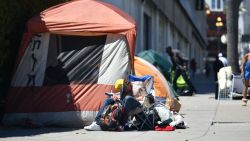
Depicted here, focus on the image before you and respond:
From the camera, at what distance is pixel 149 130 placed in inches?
472

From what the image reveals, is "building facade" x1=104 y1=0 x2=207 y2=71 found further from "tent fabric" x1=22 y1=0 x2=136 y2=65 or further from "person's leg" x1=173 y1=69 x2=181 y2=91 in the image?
"tent fabric" x1=22 y1=0 x2=136 y2=65

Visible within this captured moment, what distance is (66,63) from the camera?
1323cm

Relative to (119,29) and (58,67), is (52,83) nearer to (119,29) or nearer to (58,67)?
(58,67)

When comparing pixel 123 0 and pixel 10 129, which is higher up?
pixel 123 0

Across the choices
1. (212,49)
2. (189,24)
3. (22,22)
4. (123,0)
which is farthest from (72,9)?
(212,49)

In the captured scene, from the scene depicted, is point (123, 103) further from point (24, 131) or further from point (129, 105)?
point (24, 131)

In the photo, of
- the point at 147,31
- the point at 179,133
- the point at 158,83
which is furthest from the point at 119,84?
the point at 147,31

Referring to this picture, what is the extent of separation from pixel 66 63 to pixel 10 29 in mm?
1338

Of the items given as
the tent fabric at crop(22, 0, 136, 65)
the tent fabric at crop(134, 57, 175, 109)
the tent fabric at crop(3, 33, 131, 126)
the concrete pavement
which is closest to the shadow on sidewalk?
the concrete pavement

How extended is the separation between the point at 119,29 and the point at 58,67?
4.85 feet

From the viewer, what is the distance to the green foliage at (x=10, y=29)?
1288cm

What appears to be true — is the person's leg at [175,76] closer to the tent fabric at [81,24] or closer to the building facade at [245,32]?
the building facade at [245,32]

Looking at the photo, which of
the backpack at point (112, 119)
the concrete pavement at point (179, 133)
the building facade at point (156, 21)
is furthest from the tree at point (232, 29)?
the backpack at point (112, 119)

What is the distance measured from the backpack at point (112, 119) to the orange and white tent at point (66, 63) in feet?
2.78
